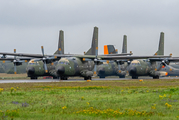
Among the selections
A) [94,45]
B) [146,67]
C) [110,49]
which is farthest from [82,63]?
[110,49]

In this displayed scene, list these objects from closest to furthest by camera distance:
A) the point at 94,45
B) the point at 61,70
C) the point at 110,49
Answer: the point at 61,70 → the point at 94,45 → the point at 110,49

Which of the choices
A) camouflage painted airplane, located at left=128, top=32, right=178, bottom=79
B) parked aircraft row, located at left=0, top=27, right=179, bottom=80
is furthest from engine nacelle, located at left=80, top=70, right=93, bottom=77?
camouflage painted airplane, located at left=128, top=32, right=178, bottom=79

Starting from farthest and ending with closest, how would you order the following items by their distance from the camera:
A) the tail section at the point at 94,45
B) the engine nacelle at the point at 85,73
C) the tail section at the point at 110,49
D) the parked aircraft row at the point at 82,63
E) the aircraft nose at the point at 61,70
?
the tail section at the point at 110,49, the tail section at the point at 94,45, the engine nacelle at the point at 85,73, the parked aircraft row at the point at 82,63, the aircraft nose at the point at 61,70

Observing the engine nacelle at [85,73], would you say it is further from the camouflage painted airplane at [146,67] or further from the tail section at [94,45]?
the camouflage painted airplane at [146,67]

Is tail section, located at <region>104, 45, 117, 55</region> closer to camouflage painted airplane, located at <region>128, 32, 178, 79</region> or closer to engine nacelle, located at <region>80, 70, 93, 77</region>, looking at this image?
camouflage painted airplane, located at <region>128, 32, 178, 79</region>

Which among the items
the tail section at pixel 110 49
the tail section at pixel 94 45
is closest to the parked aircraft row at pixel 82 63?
the tail section at pixel 94 45

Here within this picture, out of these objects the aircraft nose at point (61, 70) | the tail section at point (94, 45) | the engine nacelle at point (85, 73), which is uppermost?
the tail section at point (94, 45)

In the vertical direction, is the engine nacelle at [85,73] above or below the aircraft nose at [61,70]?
below

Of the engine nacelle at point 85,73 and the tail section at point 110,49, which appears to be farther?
the tail section at point 110,49

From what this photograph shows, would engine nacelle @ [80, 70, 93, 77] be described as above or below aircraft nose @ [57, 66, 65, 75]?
below

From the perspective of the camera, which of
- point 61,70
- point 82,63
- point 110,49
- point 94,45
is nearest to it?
point 61,70

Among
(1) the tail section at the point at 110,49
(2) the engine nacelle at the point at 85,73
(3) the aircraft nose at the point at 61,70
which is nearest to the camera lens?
(3) the aircraft nose at the point at 61,70

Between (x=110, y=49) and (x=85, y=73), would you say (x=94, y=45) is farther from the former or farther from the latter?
(x=110, y=49)

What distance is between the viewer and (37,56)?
172ft
